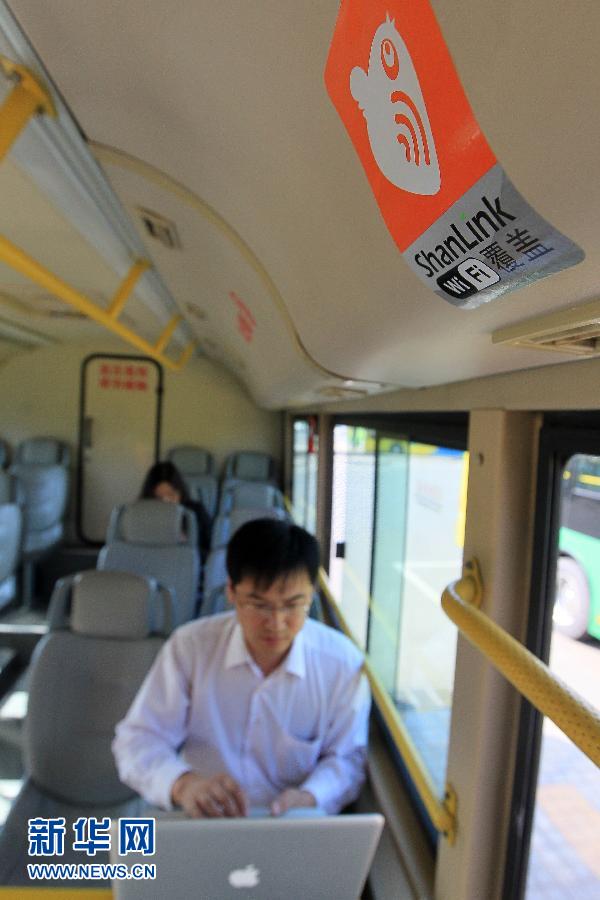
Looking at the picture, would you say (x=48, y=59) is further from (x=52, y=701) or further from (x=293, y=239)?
(x=52, y=701)

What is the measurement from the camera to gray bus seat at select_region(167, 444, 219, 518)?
19.9 ft

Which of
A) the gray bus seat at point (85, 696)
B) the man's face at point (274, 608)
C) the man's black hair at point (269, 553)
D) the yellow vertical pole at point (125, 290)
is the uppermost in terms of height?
the yellow vertical pole at point (125, 290)

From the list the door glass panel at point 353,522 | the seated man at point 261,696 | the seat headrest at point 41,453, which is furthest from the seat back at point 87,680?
the seat headrest at point 41,453

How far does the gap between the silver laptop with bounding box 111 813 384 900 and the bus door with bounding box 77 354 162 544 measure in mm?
5648

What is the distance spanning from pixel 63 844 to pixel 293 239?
2.10m

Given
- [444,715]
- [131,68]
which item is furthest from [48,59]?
[444,715]

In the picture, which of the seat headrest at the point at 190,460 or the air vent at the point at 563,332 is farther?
the seat headrest at the point at 190,460

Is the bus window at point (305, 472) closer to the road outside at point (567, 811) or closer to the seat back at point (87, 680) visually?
the seat back at point (87, 680)

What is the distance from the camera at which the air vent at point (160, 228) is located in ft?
4.63

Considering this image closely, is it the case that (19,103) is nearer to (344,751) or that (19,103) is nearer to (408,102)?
Answer: (408,102)

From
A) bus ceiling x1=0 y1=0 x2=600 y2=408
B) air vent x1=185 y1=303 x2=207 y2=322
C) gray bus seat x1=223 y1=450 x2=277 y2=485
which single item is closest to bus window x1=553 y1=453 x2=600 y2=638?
bus ceiling x1=0 y1=0 x2=600 y2=408

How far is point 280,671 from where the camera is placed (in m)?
1.42

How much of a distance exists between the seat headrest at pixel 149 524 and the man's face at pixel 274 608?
2149 millimetres

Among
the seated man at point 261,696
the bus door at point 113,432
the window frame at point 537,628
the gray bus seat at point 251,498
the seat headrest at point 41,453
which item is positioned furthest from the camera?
the bus door at point 113,432
